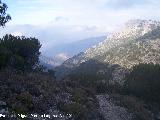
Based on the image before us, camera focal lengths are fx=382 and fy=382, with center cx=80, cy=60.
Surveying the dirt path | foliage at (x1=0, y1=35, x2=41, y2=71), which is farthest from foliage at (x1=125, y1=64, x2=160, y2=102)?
foliage at (x1=0, y1=35, x2=41, y2=71)

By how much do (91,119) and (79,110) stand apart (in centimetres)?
167

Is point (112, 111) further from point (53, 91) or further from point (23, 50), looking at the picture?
point (23, 50)

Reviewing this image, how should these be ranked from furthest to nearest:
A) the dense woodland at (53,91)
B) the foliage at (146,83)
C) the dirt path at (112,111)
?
the foliage at (146,83)
the dirt path at (112,111)
the dense woodland at (53,91)

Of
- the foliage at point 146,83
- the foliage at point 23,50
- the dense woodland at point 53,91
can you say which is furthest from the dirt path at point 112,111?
the foliage at point 23,50

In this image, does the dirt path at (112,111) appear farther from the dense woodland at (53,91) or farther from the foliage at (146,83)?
the foliage at (146,83)

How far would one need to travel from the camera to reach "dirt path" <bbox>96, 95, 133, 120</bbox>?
33.9 m

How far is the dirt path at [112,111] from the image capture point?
33.9 meters

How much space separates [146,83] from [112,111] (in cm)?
1559

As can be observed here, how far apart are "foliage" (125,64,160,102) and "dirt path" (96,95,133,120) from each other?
10430 mm

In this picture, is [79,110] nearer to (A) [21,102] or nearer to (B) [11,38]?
(A) [21,102]

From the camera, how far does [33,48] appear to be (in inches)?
2576

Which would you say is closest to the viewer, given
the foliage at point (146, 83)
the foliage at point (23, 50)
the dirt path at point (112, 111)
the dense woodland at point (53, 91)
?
the dense woodland at point (53, 91)

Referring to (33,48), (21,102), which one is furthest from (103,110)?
(33,48)

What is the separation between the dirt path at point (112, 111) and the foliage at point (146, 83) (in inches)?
411
